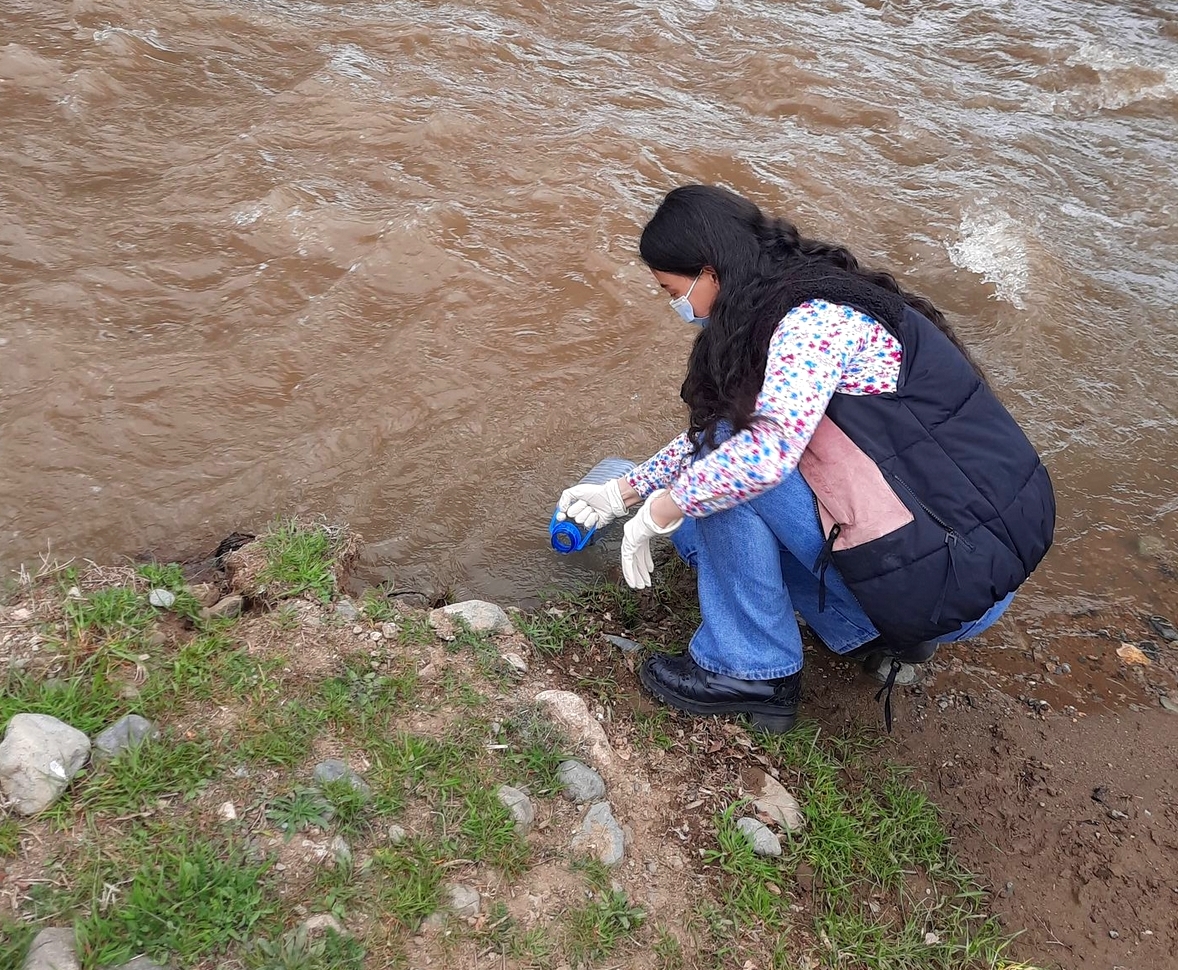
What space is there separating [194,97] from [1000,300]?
14.8ft

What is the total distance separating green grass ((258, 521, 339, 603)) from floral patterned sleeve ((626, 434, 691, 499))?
3.11ft

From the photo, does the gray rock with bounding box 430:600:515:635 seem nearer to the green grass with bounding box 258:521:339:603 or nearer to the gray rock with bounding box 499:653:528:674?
the gray rock with bounding box 499:653:528:674

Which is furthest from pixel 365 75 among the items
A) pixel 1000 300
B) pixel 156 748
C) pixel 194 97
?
pixel 156 748

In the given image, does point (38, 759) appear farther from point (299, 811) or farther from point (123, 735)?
point (299, 811)

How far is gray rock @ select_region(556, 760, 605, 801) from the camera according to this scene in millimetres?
2309

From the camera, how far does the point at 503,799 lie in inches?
87.8

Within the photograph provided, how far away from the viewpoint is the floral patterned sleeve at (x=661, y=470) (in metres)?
2.75

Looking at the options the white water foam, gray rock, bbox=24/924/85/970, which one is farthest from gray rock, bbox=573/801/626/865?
the white water foam

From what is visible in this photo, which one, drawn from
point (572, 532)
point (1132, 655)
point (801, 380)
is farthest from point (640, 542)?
point (1132, 655)

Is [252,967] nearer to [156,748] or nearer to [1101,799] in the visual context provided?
[156,748]

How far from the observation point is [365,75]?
5.64m

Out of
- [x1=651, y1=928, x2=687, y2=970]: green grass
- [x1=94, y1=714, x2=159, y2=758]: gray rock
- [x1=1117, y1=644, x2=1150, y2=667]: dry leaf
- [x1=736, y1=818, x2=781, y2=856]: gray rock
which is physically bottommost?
[x1=1117, y1=644, x2=1150, y2=667]: dry leaf

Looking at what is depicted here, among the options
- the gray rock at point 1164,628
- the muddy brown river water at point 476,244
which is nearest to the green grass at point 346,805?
the muddy brown river water at point 476,244

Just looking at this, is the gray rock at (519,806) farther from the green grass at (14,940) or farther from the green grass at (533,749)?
the green grass at (14,940)
